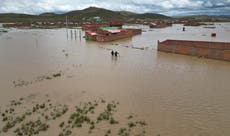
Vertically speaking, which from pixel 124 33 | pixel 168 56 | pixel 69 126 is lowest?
pixel 69 126

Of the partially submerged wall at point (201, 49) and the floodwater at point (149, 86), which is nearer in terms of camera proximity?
the floodwater at point (149, 86)

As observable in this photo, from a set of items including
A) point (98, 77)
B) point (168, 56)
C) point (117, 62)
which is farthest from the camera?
point (168, 56)

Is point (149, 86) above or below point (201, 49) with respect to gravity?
below

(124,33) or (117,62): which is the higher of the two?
(124,33)

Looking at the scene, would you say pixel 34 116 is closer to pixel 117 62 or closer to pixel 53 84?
pixel 53 84

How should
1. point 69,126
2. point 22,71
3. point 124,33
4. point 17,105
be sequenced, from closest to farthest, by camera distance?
point 69,126, point 17,105, point 22,71, point 124,33

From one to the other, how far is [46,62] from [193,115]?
1512 centimetres

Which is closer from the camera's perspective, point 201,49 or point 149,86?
point 149,86

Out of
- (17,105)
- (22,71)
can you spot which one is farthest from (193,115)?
(22,71)

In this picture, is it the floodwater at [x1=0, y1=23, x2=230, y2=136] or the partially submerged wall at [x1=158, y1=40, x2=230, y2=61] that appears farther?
the partially submerged wall at [x1=158, y1=40, x2=230, y2=61]

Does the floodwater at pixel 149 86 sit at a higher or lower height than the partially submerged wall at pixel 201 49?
lower

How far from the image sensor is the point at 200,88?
39.9 feet

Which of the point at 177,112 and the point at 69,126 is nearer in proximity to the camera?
the point at 69,126

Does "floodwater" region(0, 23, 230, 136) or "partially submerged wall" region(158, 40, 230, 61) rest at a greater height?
"partially submerged wall" region(158, 40, 230, 61)
